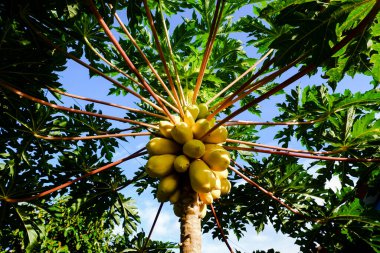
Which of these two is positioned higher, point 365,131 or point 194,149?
point 365,131

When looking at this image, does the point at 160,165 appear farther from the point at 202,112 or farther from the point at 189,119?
the point at 202,112

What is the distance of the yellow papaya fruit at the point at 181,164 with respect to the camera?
2.46 metres

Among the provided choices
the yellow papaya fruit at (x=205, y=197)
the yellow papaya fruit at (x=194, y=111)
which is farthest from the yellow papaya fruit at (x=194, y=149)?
the yellow papaya fruit at (x=194, y=111)

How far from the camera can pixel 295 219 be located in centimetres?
353

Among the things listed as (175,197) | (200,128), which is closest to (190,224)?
(175,197)

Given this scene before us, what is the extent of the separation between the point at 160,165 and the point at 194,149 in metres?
0.31

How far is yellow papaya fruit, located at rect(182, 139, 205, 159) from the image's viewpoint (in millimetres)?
2516

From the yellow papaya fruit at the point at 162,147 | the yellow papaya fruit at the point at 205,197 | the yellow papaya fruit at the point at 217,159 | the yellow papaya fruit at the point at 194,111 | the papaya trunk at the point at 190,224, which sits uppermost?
the yellow papaya fruit at the point at 194,111

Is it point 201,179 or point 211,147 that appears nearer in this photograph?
point 201,179

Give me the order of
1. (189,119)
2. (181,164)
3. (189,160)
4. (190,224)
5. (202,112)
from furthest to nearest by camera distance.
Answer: (202,112) → (189,119) → (189,160) → (181,164) → (190,224)

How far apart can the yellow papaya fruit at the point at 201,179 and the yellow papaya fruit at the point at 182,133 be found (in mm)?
281

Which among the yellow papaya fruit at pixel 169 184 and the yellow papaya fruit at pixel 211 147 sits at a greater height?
the yellow papaya fruit at pixel 211 147

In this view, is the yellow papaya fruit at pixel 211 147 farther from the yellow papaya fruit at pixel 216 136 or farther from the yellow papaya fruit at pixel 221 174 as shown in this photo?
the yellow papaya fruit at pixel 221 174

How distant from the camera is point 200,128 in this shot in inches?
108
